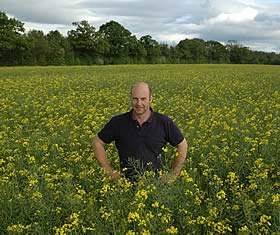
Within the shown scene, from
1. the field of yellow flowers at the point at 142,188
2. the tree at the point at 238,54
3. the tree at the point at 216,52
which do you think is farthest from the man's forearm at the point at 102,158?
the tree at the point at 238,54

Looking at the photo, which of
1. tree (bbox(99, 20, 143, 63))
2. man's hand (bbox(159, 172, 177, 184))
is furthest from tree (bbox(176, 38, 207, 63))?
man's hand (bbox(159, 172, 177, 184))

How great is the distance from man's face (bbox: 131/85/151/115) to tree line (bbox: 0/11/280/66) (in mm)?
53960

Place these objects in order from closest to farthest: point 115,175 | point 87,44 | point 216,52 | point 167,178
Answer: point 167,178
point 115,175
point 87,44
point 216,52

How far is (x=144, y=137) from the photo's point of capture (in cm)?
484

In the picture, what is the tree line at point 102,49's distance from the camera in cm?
5697

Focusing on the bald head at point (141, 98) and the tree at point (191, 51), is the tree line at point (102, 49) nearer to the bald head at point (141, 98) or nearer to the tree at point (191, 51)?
the tree at point (191, 51)

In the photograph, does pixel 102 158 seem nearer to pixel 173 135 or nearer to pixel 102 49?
pixel 173 135

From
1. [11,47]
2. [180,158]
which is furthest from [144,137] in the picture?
[11,47]

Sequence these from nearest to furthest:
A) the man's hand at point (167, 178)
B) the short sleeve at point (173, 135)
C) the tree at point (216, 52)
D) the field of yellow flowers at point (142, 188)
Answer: the field of yellow flowers at point (142, 188), the man's hand at point (167, 178), the short sleeve at point (173, 135), the tree at point (216, 52)

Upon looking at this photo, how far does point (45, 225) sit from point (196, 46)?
Result: 89892 millimetres

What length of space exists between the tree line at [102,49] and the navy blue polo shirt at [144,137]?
5372 centimetres

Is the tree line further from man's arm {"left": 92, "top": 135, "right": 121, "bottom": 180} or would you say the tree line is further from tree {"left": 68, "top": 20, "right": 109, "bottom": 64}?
man's arm {"left": 92, "top": 135, "right": 121, "bottom": 180}

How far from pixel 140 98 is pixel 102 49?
212 ft

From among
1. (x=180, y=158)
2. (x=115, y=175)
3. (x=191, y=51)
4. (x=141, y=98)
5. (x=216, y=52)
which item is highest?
(x=141, y=98)
